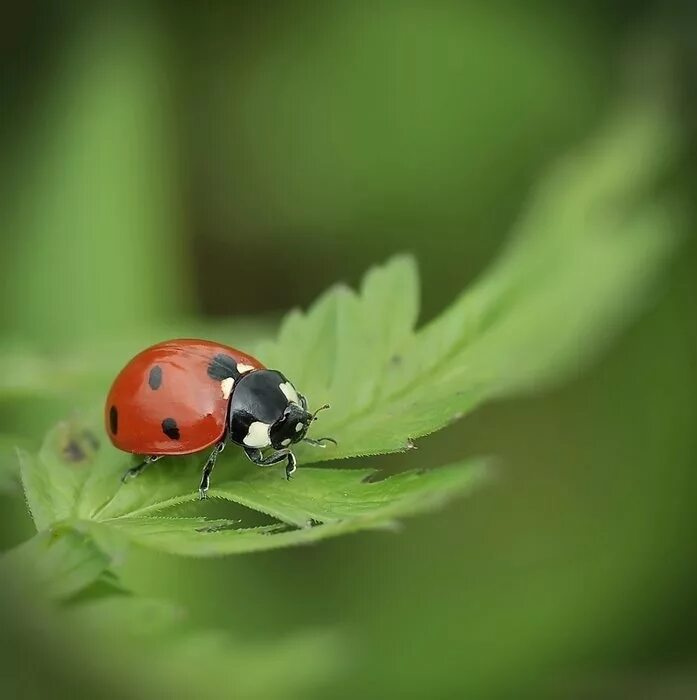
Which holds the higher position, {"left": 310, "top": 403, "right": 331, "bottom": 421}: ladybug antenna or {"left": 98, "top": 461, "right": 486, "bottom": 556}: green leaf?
{"left": 310, "top": 403, "right": 331, "bottom": 421}: ladybug antenna

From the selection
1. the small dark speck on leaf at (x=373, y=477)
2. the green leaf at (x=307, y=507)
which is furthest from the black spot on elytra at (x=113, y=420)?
the small dark speck on leaf at (x=373, y=477)

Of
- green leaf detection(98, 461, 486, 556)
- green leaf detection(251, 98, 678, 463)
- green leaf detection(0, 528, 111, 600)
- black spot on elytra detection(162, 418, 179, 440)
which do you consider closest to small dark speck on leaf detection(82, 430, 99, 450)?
black spot on elytra detection(162, 418, 179, 440)

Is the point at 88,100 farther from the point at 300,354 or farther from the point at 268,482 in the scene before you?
the point at 268,482

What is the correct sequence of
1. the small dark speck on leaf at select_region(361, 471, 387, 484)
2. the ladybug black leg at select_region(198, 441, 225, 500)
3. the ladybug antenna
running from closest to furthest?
the small dark speck on leaf at select_region(361, 471, 387, 484)
the ladybug black leg at select_region(198, 441, 225, 500)
the ladybug antenna

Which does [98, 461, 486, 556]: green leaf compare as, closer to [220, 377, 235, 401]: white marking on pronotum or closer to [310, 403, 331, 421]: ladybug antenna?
[310, 403, 331, 421]: ladybug antenna

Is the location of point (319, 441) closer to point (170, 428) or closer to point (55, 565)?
point (170, 428)

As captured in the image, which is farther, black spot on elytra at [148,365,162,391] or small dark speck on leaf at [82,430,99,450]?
black spot on elytra at [148,365,162,391]

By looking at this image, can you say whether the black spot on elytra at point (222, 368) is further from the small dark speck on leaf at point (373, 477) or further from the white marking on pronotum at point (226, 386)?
the small dark speck on leaf at point (373, 477)

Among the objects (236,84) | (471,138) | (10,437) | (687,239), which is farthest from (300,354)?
(236,84)
